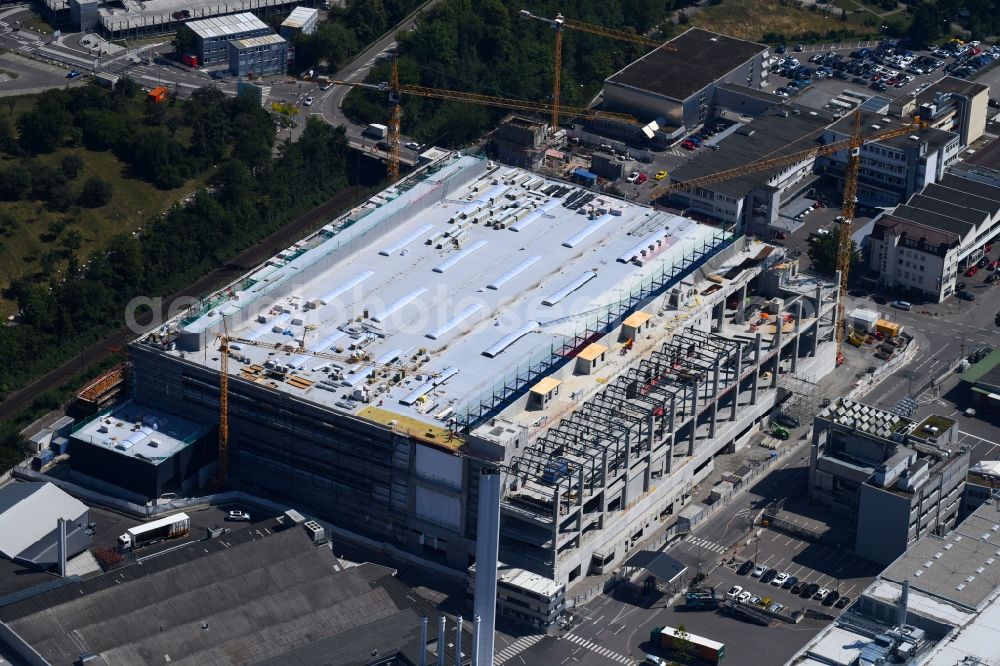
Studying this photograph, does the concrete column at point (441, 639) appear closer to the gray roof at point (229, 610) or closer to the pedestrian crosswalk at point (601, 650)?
the gray roof at point (229, 610)

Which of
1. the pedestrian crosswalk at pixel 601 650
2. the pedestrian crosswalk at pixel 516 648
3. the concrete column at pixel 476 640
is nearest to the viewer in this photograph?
the concrete column at pixel 476 640

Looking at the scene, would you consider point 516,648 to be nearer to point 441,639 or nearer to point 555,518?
point 555,518

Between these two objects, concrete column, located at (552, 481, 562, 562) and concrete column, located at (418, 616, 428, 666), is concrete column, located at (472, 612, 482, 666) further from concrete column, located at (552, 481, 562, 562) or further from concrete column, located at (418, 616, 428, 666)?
concrete column, located at (552, 481, 562, 562)

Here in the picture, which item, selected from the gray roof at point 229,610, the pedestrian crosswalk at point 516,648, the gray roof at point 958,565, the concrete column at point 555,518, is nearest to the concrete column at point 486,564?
the gray roof at point 229,610

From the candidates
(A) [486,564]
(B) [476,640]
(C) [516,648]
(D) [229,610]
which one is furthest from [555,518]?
(D) [229,610]

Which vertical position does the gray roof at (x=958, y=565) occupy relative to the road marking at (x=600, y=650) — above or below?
above

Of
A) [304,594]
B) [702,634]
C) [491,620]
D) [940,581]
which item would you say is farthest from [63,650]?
[940,581]
